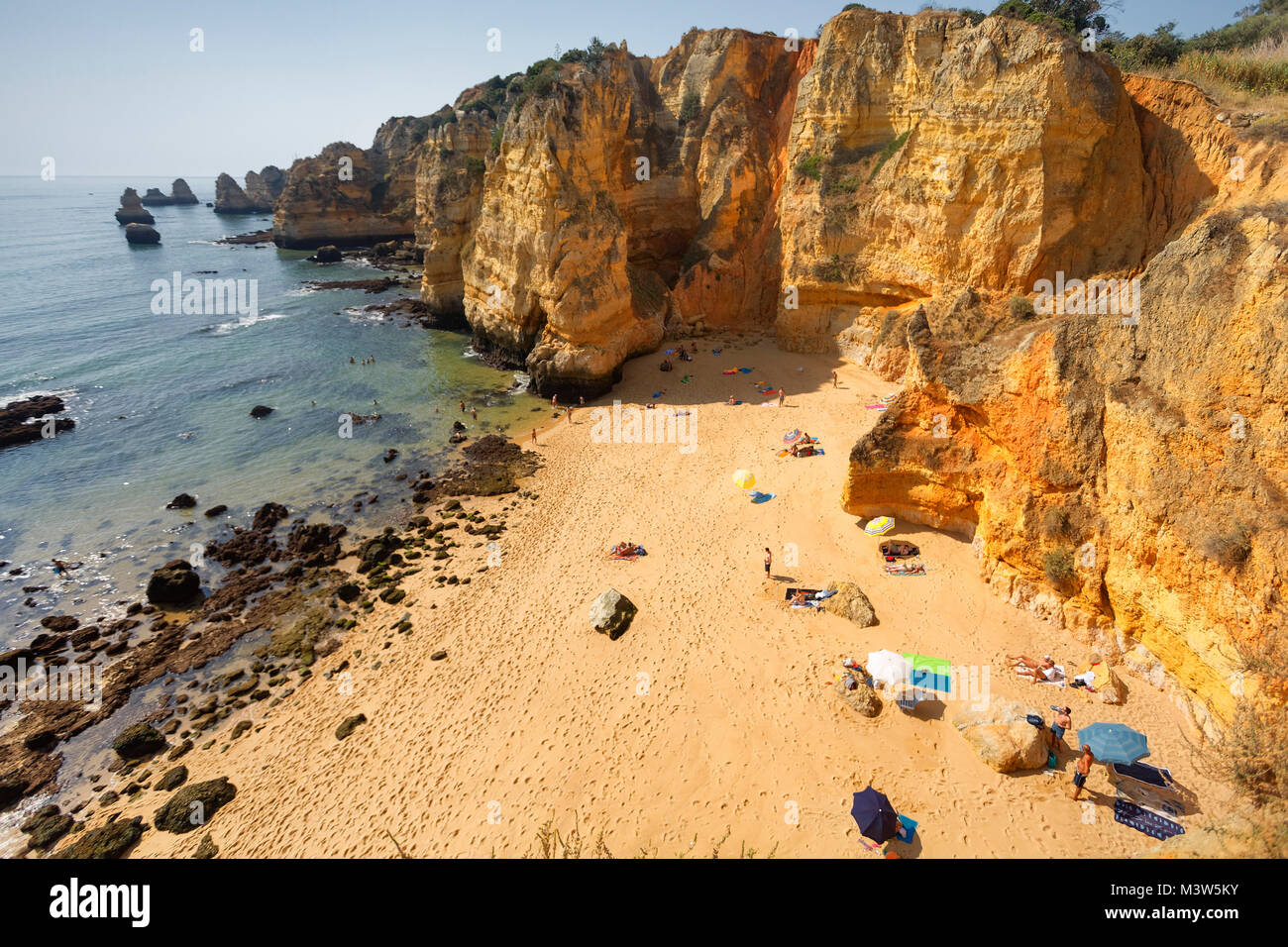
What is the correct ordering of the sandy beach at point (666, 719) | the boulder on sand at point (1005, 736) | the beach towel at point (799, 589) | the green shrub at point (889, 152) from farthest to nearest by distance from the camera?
the green shrub at point (889, 152), the beach towel at point (799, 589), the boulder on sand at point (1005, 736), the sandy beach at point (666, 719)

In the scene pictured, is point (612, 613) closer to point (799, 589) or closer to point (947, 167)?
point (799, 589)

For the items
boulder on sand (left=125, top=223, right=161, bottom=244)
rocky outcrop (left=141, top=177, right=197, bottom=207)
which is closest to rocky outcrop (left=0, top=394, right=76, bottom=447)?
boulder on sand (left=125, top=223, right=161, bottom=244)

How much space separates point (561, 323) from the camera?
89.8 ft

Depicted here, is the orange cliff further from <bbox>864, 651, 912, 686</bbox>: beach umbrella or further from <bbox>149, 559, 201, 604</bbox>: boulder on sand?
<bbox>149, 559, 201, 604</bbox>: boulder on sand

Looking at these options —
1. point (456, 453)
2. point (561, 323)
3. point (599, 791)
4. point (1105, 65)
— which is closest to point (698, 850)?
point (599, 791)

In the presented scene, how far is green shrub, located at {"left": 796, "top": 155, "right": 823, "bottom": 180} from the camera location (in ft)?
89.1

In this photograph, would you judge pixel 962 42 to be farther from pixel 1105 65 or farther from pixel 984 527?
pixel 984 527

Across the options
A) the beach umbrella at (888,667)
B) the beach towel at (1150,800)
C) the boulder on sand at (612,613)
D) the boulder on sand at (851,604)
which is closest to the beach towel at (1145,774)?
the beach towel at (1150,800)

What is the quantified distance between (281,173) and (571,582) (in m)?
126

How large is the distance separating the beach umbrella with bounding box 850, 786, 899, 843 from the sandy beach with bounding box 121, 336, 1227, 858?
41cm

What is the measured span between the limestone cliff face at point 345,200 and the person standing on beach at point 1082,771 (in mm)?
72634

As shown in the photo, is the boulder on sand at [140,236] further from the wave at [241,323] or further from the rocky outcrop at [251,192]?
the wave at [241,323]

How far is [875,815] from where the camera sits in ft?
29.9

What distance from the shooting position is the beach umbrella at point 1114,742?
9461mm
